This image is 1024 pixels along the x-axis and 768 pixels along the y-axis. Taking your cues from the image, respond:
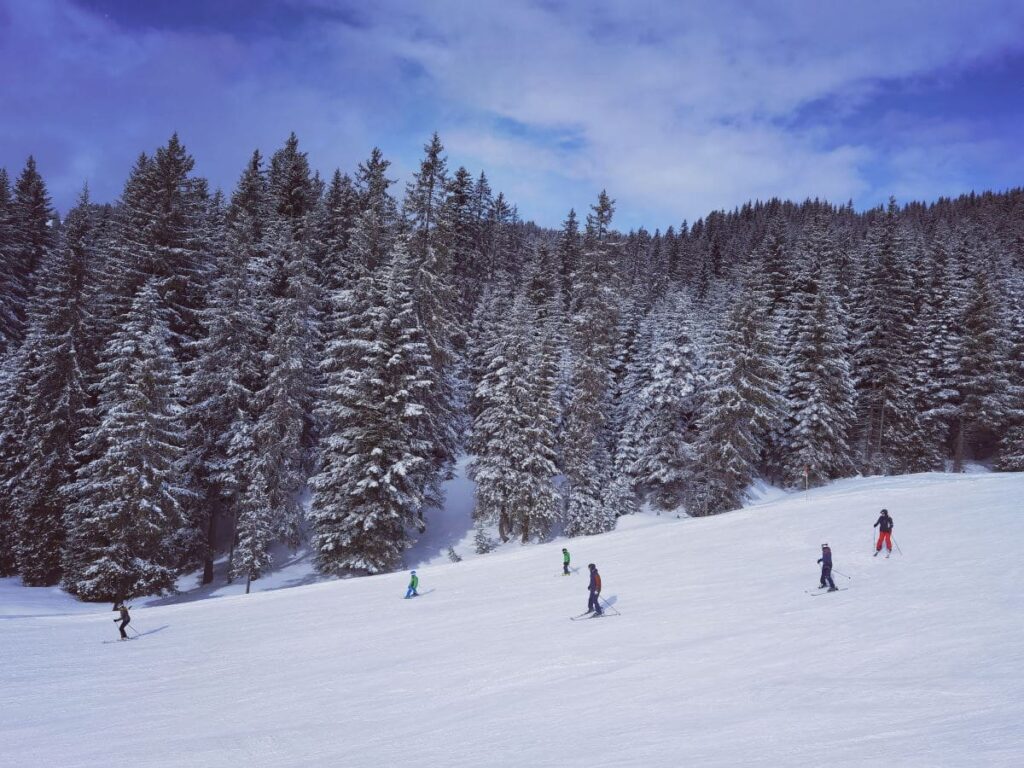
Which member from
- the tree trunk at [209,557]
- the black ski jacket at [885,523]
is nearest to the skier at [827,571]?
the black ski jacket at [885,523]

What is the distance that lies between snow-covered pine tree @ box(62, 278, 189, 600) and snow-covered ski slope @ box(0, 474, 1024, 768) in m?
7.45

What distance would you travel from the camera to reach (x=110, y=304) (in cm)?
3766

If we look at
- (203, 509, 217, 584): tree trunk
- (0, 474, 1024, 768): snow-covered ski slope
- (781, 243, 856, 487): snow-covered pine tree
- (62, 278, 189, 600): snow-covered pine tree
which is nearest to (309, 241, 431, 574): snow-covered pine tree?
(0, 474, 1024, 768): snow-covered ski slope

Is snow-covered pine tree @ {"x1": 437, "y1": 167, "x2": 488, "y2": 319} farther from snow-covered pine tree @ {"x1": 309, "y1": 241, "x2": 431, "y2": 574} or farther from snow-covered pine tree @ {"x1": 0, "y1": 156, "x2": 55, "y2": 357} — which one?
snow-covered pine tree @ {"x1": 0, "y1": 156, "x2": 55, "y2": 357}

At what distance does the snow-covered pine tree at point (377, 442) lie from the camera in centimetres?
3241

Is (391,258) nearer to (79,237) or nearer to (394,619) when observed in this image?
(79,237)

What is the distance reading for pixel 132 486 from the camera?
102ft

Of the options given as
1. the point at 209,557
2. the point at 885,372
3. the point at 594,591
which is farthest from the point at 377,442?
the point at 885,372

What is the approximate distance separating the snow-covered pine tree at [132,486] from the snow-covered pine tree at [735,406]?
103 feet

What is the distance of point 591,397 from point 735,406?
29.5 ft

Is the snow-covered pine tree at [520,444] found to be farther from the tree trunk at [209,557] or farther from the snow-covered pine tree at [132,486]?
the snow-covered pine tree at [132,486]

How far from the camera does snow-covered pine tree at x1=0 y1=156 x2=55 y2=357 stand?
4794 centimetres

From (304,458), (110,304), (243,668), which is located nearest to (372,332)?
(304,458)

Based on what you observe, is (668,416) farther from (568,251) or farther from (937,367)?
(568,251)
